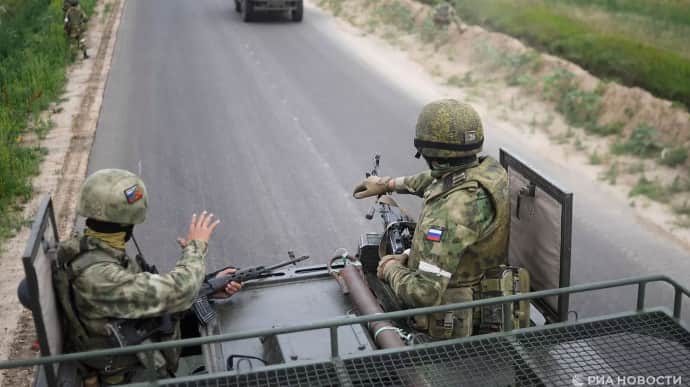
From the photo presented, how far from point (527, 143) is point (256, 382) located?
325 inches

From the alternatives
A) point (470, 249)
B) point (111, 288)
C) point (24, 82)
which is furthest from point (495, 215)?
point (24, 82)

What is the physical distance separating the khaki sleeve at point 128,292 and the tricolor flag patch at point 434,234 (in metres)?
1.14

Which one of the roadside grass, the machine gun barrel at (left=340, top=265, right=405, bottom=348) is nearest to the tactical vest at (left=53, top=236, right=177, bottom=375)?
the machine gun barrel at (left=340, top=265, right=405, bottom=348)

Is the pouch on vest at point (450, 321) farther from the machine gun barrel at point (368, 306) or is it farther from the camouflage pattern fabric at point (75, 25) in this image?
the camouflage pattern fabric at point (75, 25)

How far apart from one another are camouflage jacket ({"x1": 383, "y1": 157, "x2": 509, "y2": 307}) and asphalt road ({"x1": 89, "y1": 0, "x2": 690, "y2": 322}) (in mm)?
2794

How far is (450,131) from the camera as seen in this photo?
12.6 feet

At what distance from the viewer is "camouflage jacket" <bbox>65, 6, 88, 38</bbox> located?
15.7 meters

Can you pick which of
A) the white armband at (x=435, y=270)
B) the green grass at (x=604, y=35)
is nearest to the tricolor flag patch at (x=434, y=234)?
the white armband at (x=435, y=270)

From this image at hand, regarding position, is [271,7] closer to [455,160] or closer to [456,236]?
[455,160]

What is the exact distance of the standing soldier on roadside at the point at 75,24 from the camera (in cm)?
1573

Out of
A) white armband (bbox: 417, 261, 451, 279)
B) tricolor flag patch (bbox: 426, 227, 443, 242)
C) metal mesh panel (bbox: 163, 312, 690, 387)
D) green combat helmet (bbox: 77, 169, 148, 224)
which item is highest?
Answer: green combat helmet (bbox: 77, 169, 148, 224)

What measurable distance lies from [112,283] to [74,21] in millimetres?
13550

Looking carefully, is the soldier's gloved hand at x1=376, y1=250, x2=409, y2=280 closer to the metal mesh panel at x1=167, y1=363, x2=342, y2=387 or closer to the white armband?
the white armband

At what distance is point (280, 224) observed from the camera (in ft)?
26.1
